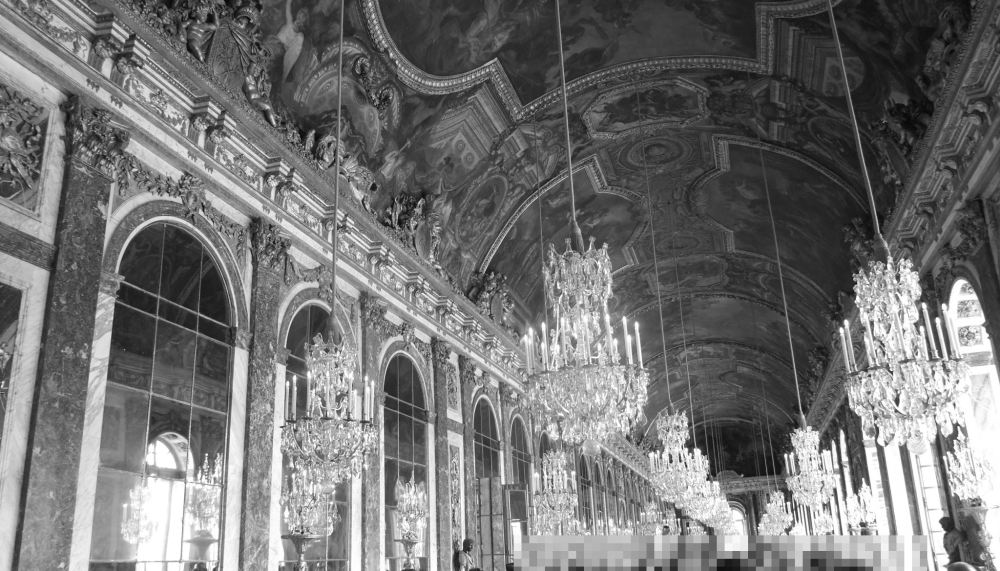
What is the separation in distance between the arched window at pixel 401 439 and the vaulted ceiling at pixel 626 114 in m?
2.73

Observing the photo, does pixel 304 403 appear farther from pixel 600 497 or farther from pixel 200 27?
pixel 600 497

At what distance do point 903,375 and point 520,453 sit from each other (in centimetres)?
1393

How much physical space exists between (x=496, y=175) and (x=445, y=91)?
10.7 feet

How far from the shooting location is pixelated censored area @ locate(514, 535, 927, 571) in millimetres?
680

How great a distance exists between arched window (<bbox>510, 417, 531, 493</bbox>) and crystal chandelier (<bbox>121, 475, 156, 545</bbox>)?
1222 centimetres

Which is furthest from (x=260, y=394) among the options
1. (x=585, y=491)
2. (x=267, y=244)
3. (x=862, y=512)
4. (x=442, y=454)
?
(x=585, y=491)

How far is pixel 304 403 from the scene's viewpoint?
31.3 ft

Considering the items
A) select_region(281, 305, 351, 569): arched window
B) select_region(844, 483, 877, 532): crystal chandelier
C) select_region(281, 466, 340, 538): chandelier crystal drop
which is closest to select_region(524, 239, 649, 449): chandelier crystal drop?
select_region(281, 466, 340, 538): chandelier crystal drop

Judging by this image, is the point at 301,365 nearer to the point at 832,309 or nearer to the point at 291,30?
the point at 291,30

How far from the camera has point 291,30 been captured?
959 cm

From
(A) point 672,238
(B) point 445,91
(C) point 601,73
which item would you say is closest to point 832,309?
(A) point 672,238

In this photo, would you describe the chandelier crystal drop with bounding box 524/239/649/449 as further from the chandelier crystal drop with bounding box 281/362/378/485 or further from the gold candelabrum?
the gold candelabrum

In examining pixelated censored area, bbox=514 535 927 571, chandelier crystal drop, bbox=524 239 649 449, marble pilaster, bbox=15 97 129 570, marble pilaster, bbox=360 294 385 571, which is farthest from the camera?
marble pilaster, bbox=360 294 385 571

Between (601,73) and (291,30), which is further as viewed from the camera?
(601,73)
